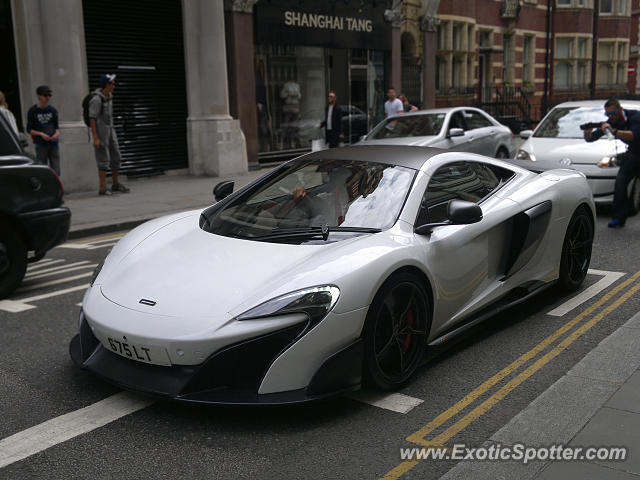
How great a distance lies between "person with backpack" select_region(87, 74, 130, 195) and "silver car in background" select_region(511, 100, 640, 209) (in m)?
7.39

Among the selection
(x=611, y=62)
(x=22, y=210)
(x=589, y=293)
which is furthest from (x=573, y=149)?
(x=611, y=62)

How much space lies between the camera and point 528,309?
18.9ft

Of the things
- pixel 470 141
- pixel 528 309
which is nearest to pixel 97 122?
pixel 470 141

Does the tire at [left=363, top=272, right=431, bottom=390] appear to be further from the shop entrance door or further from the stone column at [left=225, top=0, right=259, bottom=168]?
the shop entrance door

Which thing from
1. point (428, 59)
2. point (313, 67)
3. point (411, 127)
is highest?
point (428, 59)

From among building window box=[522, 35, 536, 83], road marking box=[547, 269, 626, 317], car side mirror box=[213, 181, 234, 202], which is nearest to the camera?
car side mirror box=[213, 181, 234, 202]

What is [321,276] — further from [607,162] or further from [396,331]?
[607,162]

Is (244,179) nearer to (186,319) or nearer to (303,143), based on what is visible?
(303,143)

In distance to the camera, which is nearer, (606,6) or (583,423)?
(583,423)

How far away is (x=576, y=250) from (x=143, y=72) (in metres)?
12.7

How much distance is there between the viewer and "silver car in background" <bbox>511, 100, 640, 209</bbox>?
397 inches

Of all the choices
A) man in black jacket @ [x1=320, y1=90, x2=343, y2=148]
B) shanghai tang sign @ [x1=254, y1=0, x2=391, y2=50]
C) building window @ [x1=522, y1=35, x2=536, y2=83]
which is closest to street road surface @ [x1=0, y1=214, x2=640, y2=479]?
man in black jacket @ [x1=320, y1=90, x2=343, y2=148]

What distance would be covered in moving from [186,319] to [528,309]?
10.5 feet

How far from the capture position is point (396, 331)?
4.05m
